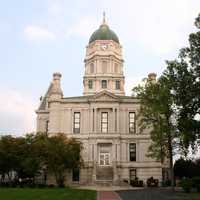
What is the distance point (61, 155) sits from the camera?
5750 centimetres

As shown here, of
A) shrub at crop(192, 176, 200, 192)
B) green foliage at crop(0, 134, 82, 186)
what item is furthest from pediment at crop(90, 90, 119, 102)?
shrub at crop(192, 176, 200, 192)

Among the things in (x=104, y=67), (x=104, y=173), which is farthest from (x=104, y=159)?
(x=104, y=67)

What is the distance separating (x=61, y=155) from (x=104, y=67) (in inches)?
931

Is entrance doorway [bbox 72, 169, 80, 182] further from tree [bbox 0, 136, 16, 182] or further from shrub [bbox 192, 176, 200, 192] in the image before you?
shrub [bbox 192, 176, 200, 192]

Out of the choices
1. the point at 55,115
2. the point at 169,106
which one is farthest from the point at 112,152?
the point at 169,106

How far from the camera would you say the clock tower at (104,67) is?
75.6 m

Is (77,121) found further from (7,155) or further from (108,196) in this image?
(108,196)

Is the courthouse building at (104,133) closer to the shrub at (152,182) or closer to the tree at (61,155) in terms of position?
the shrub at (152,182)

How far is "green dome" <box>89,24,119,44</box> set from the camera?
77213 mm

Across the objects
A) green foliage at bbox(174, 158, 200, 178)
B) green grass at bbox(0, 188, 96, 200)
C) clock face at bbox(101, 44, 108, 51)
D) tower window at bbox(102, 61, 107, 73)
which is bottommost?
green grass at bbox(0, 188, 96, 200)

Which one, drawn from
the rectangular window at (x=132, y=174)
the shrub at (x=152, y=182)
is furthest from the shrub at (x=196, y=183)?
the rectangular window at (x=132, y=174)

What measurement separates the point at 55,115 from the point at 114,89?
46.7 feet

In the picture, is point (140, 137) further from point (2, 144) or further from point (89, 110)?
point (2, 144)

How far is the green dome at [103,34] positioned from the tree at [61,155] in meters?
24.1
